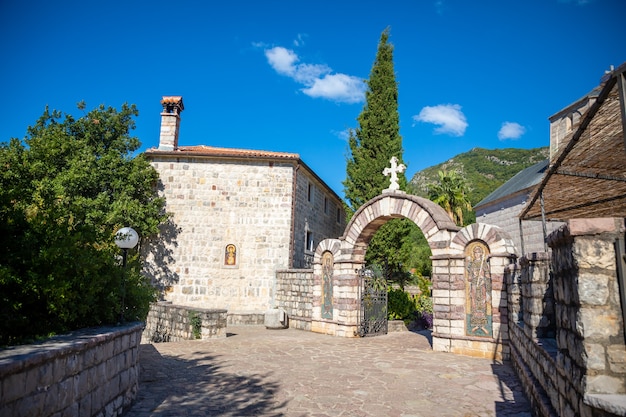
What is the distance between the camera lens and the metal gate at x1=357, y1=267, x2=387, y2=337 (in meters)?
11.7

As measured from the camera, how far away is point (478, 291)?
8867 mm

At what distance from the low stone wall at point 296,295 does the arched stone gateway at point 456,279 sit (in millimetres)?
1932

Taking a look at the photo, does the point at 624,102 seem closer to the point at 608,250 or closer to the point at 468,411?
the point at 608,250

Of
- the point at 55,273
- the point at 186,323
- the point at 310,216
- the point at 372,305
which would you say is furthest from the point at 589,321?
the point at 310,216

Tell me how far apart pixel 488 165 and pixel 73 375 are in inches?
2688

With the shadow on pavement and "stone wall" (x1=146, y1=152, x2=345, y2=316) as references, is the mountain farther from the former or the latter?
the shadow on pavement

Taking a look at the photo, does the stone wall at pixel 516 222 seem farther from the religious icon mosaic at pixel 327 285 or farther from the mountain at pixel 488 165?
the mountain at pixel 488 165

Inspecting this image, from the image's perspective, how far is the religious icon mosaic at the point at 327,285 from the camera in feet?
39.8

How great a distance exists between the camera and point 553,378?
11.4 ft

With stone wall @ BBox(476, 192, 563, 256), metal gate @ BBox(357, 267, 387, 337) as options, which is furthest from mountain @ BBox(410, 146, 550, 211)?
metal gate @ BBox(357, 267, 387, 337)

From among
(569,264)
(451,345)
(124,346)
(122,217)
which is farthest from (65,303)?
(122,217)

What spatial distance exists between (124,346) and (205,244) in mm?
11105

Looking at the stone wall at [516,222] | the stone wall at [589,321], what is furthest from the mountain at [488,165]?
the stone wall at [589,321]

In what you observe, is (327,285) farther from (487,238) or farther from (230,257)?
(487,238)
